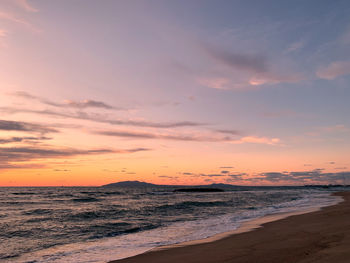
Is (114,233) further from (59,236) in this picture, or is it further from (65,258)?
(65,258)

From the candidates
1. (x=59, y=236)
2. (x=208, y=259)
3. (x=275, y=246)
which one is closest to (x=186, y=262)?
(x=208, y=259)

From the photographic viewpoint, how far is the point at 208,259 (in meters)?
10.1

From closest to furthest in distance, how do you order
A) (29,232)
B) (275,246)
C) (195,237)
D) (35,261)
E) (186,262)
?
(186,262), (275,246), (35,261), (195,237), (29,232)

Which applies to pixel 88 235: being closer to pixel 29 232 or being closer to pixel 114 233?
pixel 114 233

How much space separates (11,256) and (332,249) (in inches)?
575

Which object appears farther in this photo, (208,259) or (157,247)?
(157,247)

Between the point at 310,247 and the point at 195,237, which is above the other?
the point at 310,247

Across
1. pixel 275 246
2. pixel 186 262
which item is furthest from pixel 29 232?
pixel 275 246

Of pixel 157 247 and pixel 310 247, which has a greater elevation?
pixel 310 247

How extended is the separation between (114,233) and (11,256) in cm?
748

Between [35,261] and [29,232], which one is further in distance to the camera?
[29,232]

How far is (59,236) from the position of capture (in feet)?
61.3

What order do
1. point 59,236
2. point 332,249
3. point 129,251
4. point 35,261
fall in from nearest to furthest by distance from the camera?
point 332,249
point 35,261
point 129,251
point 59,236

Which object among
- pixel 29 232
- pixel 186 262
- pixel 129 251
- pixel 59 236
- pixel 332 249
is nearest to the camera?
pixel 332 249
